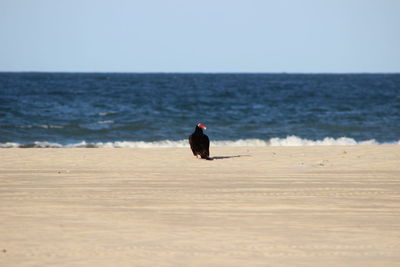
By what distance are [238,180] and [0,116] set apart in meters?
18.2

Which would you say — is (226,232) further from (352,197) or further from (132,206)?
(352,197)

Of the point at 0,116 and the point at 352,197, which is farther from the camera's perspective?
the point at 0,116

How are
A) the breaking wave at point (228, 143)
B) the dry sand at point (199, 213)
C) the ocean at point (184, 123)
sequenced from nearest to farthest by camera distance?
the dry sand at point (199, 213) → the breaking wave at point (228, 143) → the ocean at point (184, 123)

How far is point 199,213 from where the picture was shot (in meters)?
6.64

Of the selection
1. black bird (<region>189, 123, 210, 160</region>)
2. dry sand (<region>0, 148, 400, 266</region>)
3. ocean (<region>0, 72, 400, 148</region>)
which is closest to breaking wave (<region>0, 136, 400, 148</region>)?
ocean (<region>0, 72, 400, 148</region>)

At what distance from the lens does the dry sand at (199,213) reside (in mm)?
5109

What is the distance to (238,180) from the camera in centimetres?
908

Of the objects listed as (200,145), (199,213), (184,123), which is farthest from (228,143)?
(199,213)

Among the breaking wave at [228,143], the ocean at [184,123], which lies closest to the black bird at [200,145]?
the breaking wave at [228,143]

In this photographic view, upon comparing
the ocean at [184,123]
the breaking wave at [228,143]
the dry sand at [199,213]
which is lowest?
the dry sand at [199,213]

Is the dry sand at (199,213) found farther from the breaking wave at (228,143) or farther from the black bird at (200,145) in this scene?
the breaking wave at (228,143)

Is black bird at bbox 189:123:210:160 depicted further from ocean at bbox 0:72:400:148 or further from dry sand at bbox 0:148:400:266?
ocean at bbox 0:72:400:148

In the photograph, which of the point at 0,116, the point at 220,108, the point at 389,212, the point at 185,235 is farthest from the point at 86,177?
the point at 220,108

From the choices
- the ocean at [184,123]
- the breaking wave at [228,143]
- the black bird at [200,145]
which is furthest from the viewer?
the ocean at [184,123]
